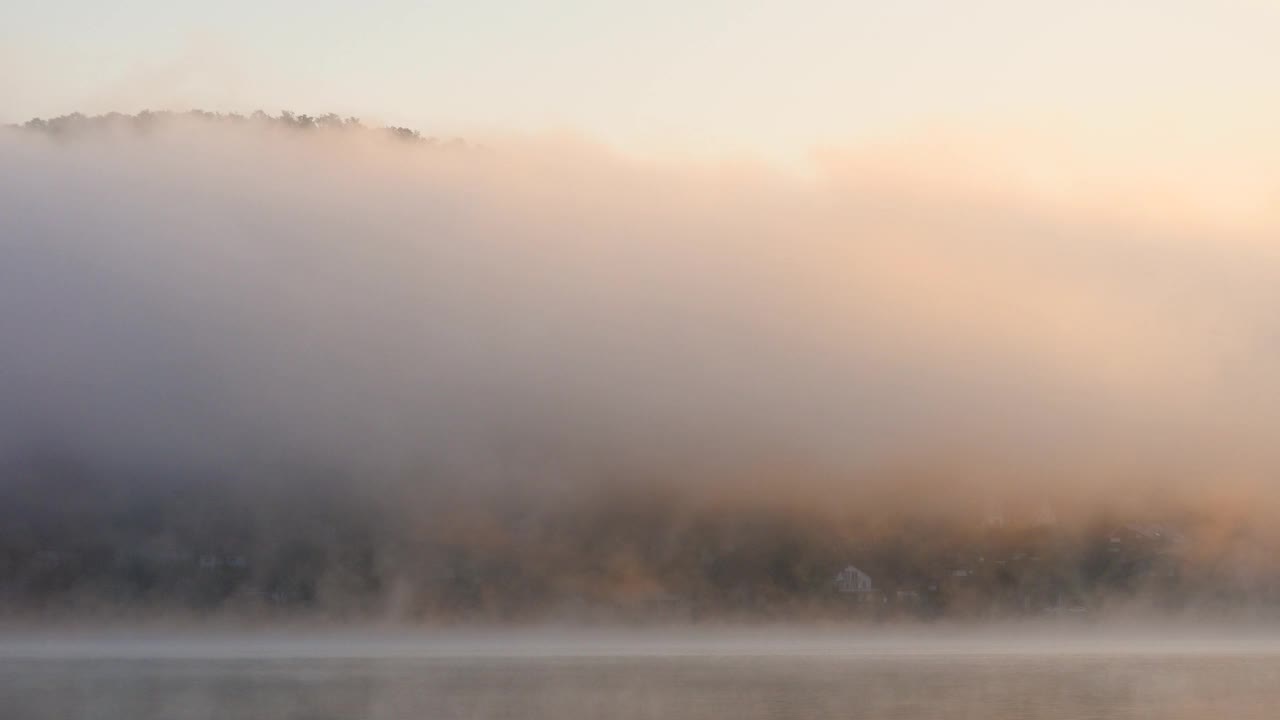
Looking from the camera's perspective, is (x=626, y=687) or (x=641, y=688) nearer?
(x=641, y=688)

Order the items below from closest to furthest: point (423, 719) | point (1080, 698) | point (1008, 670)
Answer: point (423, 719), point (1080, 698), point (1008, 670)

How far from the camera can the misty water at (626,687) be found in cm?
11650

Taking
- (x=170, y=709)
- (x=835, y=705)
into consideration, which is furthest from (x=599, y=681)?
(x=170, y=709)

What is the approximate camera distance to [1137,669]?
173 metres

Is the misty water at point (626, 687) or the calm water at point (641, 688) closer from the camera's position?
the calm water at point (641, 688)

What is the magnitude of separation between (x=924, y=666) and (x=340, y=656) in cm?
6092

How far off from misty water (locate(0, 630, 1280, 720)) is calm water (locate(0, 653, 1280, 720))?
0.18 metres

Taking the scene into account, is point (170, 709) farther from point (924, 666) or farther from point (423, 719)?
point (924, 666)

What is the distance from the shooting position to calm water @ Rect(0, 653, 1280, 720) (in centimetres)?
11600

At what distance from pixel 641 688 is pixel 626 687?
1409mm

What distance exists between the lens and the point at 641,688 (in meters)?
140

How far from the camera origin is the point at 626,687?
140875mm

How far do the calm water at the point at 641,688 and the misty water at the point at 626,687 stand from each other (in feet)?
0.60

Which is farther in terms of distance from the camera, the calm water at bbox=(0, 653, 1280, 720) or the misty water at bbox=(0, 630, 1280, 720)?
the misty water at bbox=(0, 630, 1280, 720)
